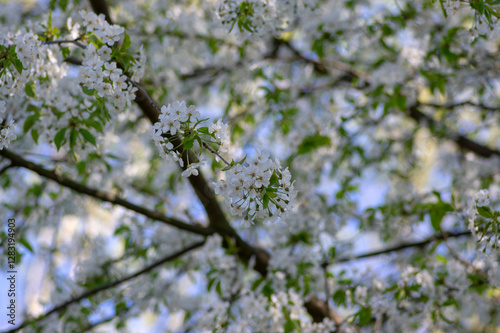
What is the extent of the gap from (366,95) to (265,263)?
1.76 meters

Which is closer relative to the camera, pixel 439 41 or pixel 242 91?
pixel 439 41

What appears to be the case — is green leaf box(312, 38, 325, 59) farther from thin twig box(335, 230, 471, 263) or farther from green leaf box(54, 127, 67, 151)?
green leaf box(54, 127, 67, 151)

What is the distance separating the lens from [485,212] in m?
2.11

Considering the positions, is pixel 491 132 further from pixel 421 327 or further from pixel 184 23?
pixel 184 23

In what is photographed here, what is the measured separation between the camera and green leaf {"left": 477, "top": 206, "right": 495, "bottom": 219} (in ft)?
6.91

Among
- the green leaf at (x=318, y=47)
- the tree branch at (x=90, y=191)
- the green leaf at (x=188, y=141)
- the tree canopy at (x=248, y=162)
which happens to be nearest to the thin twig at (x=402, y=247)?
the tree canopy at (x=248, y=162)

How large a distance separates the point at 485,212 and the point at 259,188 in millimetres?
1098

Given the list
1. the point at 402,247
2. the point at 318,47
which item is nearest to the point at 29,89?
the point at 318,47

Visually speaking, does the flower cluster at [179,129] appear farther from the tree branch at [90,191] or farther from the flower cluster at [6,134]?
the tree branch at [90,191]

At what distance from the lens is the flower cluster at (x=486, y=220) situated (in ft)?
6.91

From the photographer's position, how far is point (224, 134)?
195 centimetres

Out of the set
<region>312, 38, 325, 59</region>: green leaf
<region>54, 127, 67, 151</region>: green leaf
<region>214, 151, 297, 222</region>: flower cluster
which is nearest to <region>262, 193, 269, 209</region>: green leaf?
<region>214, 151, 297, 222</region>: flower cluster

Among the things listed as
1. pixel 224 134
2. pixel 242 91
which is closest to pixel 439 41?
pixel 242 91

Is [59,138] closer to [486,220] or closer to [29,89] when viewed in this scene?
[29,89]
